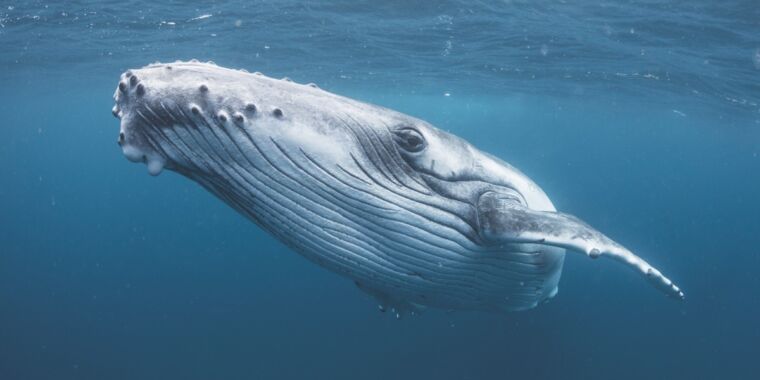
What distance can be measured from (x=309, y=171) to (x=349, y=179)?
30 cm

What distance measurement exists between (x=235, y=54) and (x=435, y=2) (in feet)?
45.5

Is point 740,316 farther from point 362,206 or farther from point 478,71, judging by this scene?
point 362,206

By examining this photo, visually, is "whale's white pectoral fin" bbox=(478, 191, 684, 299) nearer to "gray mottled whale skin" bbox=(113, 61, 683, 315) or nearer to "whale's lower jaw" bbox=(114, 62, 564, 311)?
"gray mottled whale skin" bbox=(113, 61, 683, 315)

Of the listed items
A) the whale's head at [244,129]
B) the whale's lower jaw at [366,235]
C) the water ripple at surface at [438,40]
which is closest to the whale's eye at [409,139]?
the whale's head at [244,129]

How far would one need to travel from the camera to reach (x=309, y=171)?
3.44 meters

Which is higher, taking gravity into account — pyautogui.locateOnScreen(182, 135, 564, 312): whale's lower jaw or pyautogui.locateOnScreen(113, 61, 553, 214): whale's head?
pyautogui.locateOnScreen(113, 61, 553, 214): whale's head

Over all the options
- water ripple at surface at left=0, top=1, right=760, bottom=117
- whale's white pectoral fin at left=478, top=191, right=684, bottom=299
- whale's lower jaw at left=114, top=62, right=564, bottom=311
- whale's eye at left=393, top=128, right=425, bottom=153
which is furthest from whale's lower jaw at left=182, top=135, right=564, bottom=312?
water ripple at surface at left=0, top=1, right=760, bottom=117

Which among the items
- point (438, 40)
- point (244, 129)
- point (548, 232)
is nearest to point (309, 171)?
point (244, 129)

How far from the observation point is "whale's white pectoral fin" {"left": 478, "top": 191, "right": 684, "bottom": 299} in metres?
3.77

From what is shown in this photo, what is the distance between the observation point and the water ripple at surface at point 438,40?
17203 millimetres

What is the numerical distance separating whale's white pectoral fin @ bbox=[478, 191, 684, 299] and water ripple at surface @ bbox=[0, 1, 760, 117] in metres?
13.8

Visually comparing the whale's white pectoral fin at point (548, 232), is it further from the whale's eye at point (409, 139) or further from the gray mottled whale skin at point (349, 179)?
the whale's eye at point (409, 139)

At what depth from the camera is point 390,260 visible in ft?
13.9

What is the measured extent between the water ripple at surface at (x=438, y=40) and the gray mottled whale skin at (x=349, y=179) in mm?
13729
